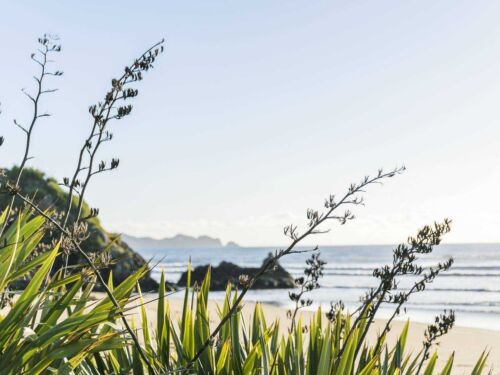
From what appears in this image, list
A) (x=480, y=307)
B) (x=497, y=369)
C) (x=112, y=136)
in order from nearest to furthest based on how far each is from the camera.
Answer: (x=112, y=136) < (x=497, y=369) < (x=480, y=307)

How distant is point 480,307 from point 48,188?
16124 millimetres

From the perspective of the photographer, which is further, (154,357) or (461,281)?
(461,281)

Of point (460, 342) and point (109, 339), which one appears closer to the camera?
point (109, 339)

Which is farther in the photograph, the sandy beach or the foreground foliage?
the sandy beach

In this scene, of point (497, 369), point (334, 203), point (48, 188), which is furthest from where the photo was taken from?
point (48, 188)

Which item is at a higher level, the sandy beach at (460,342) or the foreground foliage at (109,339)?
the foreground foliage at (109,339)

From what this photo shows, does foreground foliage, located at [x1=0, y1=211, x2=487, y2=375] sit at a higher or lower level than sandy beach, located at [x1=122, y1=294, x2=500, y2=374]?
higher

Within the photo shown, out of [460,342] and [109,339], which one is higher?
[109,339]

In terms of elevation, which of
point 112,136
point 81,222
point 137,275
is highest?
point 112,136

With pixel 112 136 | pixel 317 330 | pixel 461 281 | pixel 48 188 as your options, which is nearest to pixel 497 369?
pixel 317 330

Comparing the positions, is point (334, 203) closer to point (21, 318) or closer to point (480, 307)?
point (21, 318)

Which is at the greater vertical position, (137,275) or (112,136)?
(112,136)

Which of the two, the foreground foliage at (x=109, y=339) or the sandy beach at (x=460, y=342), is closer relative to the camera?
the foreground foliage at (x=109, y=339)

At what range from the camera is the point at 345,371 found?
256 centimetres
